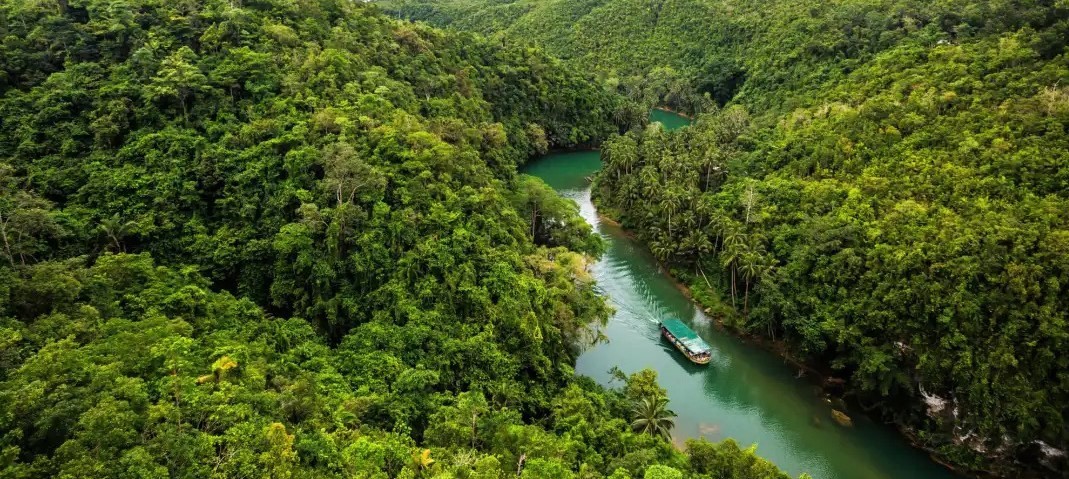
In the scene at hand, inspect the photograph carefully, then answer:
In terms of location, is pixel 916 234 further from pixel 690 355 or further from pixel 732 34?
pixel 732 34

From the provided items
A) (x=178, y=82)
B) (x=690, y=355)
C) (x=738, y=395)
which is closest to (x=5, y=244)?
(x=178, y=82)

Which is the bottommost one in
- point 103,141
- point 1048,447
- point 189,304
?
Answer: point 1048,447

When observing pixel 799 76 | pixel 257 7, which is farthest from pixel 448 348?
pixel 799 76

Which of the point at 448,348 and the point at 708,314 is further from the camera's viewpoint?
the point at 708,314

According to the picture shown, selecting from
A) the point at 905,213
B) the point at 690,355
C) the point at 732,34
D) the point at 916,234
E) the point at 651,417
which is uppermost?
the point at 732,34

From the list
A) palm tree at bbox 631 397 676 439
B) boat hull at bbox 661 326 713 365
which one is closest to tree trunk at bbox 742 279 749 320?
boat hull at bbox 661 326 713 365

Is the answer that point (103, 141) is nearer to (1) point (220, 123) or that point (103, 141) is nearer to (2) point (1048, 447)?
(1) point (220, 123)

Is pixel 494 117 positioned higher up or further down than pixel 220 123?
further down
